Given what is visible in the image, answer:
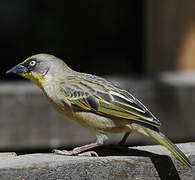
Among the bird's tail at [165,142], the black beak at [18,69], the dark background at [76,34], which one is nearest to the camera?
the bird's tail at [165,142]

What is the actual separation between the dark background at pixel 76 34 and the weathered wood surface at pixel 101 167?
497 cm

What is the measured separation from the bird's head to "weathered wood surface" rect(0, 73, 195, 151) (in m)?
1.51

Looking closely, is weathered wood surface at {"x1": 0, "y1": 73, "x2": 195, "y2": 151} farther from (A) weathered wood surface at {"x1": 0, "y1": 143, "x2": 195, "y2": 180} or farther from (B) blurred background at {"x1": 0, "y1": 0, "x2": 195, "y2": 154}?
(A) weathered wood surface at {"x1": 0, "y1": 143, "x2": 195, "y2": 180}

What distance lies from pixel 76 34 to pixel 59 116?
3126 millimetres

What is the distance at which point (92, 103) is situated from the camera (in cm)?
572

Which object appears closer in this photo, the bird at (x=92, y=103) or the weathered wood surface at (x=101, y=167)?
the weathered wood surface at (x=101, y=167)

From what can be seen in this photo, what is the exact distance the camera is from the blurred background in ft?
24.9

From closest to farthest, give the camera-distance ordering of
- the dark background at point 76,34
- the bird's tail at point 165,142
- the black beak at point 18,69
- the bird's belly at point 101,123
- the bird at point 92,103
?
the bird's tail at point 165,142 → the bird at point 92,103 → the bird's belly at point 101,123 → the black beak at point 18,69 → the dark background at point 76,34

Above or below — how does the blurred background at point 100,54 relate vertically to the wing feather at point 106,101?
below

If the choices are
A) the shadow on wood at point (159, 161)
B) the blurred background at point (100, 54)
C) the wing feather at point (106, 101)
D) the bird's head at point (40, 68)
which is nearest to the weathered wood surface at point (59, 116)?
the blurred background at point (100, 54)

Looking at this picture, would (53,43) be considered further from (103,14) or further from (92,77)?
(92,77)

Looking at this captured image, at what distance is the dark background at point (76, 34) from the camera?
10.4m

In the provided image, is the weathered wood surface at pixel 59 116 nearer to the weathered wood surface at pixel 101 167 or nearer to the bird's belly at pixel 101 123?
the bird's belly at pixel 101 123

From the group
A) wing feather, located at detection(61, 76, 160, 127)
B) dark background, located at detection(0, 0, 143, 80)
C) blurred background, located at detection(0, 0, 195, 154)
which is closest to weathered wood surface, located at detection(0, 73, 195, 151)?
blurred background, located at detection(0, 0, 195, 154)
